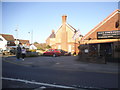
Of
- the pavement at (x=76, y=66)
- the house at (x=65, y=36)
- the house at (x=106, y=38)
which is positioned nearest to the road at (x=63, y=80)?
the pavement at (x=76, y=66)

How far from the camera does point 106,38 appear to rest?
53.3 feet

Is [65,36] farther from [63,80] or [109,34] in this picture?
[63,80]

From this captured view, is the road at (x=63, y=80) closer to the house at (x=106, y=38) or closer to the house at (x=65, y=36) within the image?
the house at (x=106, y=38)

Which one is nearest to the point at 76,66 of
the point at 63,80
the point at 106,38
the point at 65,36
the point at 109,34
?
the point at 63,80

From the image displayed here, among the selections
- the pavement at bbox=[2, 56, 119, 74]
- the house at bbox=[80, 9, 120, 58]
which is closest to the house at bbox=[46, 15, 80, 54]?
the house at bbox=[80, 9, 120, 58]

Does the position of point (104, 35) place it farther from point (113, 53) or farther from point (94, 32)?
point (113, 53)

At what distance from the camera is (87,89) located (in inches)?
212

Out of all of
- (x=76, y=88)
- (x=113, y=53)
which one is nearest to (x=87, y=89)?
(x=76, y=88)

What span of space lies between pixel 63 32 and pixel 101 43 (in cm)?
1936

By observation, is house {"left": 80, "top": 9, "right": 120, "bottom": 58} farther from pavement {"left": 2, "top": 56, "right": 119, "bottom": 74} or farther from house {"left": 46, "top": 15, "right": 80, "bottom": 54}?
Answer: house {"left": 46, "top": 15, "right": 80, "bottom": 54}

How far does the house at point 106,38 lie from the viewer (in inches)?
585

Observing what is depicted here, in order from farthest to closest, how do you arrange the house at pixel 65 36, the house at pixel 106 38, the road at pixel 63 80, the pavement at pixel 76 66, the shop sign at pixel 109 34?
the house at pixel 65 36 → the shop sign at pixel 109 34 → the house at pixel 106 38 → the pavement at pixel 76 66 → the road at pixel 63 80

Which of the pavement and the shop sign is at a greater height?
the shop sign

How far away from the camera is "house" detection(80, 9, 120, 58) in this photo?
14.9 metres
